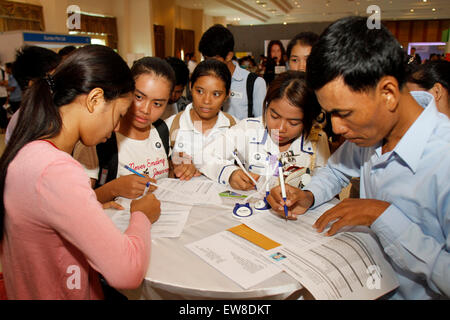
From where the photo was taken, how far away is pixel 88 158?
1583mm

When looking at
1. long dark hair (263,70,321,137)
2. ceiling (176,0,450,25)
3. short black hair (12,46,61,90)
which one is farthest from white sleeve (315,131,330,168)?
ceiling (176,0,450,25)

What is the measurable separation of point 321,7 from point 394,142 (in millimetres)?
14693

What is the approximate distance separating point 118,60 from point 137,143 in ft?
2.46

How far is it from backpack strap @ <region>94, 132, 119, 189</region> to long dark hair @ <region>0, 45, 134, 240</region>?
647 millimetres

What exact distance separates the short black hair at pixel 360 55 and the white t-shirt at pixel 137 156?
118cm

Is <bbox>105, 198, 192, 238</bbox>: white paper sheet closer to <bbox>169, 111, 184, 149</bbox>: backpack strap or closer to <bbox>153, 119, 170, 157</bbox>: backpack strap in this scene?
<bbox>153, 119, 170, 157</bbox>: backpack strap

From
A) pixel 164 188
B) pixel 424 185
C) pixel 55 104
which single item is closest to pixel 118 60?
pixel 55 104

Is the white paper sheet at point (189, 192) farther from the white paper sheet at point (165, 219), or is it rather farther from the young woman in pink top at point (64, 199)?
the young woman in pink top at point (64, 199)

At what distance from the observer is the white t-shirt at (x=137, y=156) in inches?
62.6

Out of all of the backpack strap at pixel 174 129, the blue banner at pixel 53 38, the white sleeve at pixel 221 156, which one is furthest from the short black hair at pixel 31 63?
the blue banner at pixel 53 38

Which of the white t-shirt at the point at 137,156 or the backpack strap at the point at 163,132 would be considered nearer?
the white t-shirt at the point at 137,156

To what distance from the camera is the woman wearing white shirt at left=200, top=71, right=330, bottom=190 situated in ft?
5.51
